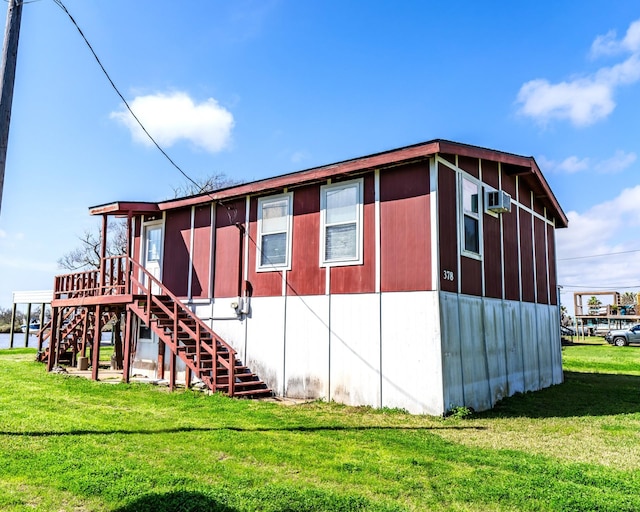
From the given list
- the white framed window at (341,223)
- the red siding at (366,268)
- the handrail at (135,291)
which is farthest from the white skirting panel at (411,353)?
the handrail at (135,291)

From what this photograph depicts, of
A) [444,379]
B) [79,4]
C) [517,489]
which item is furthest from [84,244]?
[517,489]

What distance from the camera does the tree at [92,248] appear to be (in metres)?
33.6

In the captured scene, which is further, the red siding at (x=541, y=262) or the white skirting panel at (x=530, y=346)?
the red siding at (x=541, y=262)

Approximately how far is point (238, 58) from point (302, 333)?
242 inches

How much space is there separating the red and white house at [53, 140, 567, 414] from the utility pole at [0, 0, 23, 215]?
512 centimetres

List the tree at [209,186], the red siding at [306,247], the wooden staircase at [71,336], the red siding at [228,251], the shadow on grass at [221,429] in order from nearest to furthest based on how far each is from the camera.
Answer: the shadow on grass at [221,429] → the red siding at [306,247] → the red siding at [228,251] → the wooden staircase at [71,336] → the tree at [209,186]

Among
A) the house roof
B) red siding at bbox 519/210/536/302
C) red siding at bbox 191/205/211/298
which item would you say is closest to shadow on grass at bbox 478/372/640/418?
red siding at bbox 519/210/536/302

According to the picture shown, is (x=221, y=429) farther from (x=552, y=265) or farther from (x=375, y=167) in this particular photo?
(x=552, y=265)

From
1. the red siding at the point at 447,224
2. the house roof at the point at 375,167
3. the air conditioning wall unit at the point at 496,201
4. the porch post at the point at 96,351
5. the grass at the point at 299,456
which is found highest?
the house roof at the point at 375,167

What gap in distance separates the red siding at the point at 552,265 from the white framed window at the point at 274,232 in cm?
781

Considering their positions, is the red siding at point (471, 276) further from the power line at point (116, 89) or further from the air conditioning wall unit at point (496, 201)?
the power line at point (116, 89)

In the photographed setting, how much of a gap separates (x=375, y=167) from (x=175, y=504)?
6319 millimetres

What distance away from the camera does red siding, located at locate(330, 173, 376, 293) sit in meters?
8.58

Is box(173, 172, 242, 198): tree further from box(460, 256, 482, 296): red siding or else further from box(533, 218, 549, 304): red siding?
box(460, 256, 482, 296): red siding
